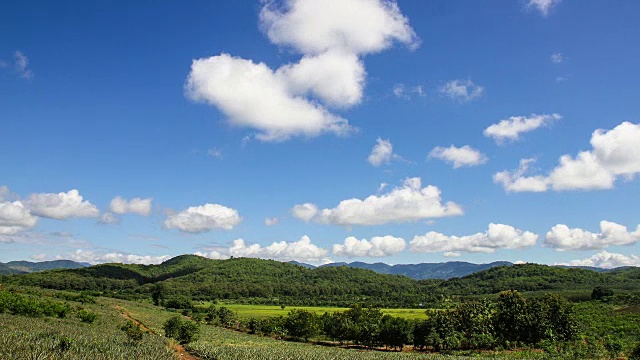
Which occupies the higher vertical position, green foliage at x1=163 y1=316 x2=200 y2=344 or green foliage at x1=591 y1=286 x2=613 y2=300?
green foliage at x1=591 y1=286 x2=613 y2=300

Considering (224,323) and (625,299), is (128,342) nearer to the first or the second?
(224,323)

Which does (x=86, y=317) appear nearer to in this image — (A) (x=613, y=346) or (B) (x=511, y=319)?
(B) (x=511, y=319)

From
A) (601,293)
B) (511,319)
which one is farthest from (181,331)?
(601,293)

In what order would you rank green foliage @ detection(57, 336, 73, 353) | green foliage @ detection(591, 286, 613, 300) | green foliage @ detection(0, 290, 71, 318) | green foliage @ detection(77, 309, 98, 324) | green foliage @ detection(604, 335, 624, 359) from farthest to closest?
1. green foliage @ detection(591, 286, 613, 300)
2. green foliage @ detection(77, 309, 98, 324)
3. green foliage @ detection(604, 335, 624, 359)
4. green foliage @ detection(0, 290, 71, 318)
5. green foliage @ detection(57, 336, 73, 353)

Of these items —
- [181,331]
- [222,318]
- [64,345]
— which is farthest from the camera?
[222,318]

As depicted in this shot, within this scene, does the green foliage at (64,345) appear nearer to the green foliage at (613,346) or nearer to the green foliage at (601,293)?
the green foliage at (613,346)

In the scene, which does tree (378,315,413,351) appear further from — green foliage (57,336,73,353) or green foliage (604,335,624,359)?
green foliage (57,336,73,353)

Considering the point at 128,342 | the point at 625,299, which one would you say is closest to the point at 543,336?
the point at 625,299

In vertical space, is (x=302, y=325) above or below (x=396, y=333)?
below

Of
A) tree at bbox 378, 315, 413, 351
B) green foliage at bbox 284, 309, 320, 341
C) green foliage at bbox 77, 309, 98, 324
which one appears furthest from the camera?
green foliage at bbox 284, 309, 320, 341

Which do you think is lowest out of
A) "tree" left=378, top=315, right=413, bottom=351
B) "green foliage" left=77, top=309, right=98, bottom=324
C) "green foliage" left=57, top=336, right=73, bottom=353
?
"tree" left=378, top=315, right=413, bottom=351

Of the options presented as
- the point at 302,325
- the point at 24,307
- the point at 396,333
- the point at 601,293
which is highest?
the point at 24,307

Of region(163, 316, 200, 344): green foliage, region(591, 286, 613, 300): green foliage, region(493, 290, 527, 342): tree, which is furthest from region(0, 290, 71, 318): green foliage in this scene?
region(591, 286, 613, 300): green foliage

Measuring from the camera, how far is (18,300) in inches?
2601
